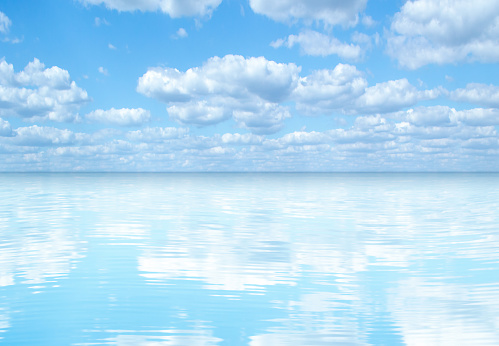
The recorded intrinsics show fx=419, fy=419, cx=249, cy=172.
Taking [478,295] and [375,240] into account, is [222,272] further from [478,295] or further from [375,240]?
[375,240]

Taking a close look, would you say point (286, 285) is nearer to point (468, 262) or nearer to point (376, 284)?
point (376, 284)

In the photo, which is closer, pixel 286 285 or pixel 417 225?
pixel 286 285

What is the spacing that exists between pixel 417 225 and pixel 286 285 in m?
16.3

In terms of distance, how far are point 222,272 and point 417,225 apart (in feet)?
Result: 53.6

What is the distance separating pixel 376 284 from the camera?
40.4ft

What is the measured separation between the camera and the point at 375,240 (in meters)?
20.2

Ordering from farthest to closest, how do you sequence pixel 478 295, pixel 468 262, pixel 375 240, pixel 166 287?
pixel 375 240 → pixel 468 262 → pixel 166 287 → pixel 478 295

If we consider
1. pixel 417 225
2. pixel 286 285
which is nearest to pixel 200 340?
pixel 286 285

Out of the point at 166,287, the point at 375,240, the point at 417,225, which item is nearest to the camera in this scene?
the point at 166,287

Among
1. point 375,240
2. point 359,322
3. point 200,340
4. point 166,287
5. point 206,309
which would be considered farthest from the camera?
point 375,240

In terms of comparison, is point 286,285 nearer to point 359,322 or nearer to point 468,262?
point 359,322

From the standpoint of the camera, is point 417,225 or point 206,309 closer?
point 206,309

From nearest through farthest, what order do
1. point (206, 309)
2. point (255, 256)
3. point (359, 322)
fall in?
point (359, 322) < point (206, 309) < point (255, 256)

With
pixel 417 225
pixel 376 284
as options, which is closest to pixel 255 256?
pixel 376 284
